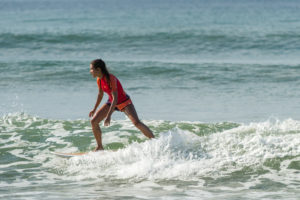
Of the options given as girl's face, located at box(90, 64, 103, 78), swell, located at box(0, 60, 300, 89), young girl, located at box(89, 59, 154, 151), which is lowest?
young girl, located at box(89, 59, 154, 151)

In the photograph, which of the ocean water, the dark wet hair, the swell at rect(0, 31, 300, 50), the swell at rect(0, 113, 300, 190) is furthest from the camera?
the swell at rect(0, 31, 300, 50)

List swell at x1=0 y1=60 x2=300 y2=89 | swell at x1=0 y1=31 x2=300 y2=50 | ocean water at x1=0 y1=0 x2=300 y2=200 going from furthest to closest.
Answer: swell at x1=0 y1=31 x2=300 y2=50 → swell at x1=0 y1=60 x2=300 y2=89 → ocean water at x1=0 y1=0 x2=300 y2=200

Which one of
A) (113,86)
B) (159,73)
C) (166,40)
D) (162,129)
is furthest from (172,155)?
(166,40)

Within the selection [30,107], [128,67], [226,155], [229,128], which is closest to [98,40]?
[128,67]

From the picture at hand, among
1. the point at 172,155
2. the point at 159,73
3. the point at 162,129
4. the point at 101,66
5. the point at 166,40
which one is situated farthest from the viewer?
the point at 166,40

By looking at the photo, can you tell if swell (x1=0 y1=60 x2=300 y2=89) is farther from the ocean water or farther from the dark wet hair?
the dark wet hair

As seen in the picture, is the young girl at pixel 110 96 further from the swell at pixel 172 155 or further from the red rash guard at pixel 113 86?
the swell at pixel 172 155

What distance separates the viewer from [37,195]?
712cm

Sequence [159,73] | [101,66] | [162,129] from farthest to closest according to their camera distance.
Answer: [159,73]
[162,129]
[101,66]

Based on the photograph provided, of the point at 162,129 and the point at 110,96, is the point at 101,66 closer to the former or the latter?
the point at 110,96

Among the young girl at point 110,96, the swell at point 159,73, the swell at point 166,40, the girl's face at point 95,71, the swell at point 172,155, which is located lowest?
the swell at point 172,155

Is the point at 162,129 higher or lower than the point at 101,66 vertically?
lower

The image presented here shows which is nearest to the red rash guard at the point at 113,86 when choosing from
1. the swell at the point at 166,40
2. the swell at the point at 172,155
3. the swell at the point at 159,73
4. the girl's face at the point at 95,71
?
the girl's face at the point at 95,71

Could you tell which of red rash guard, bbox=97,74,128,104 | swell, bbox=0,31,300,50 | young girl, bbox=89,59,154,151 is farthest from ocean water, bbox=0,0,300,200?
swell, bbox=0,31,300,50
